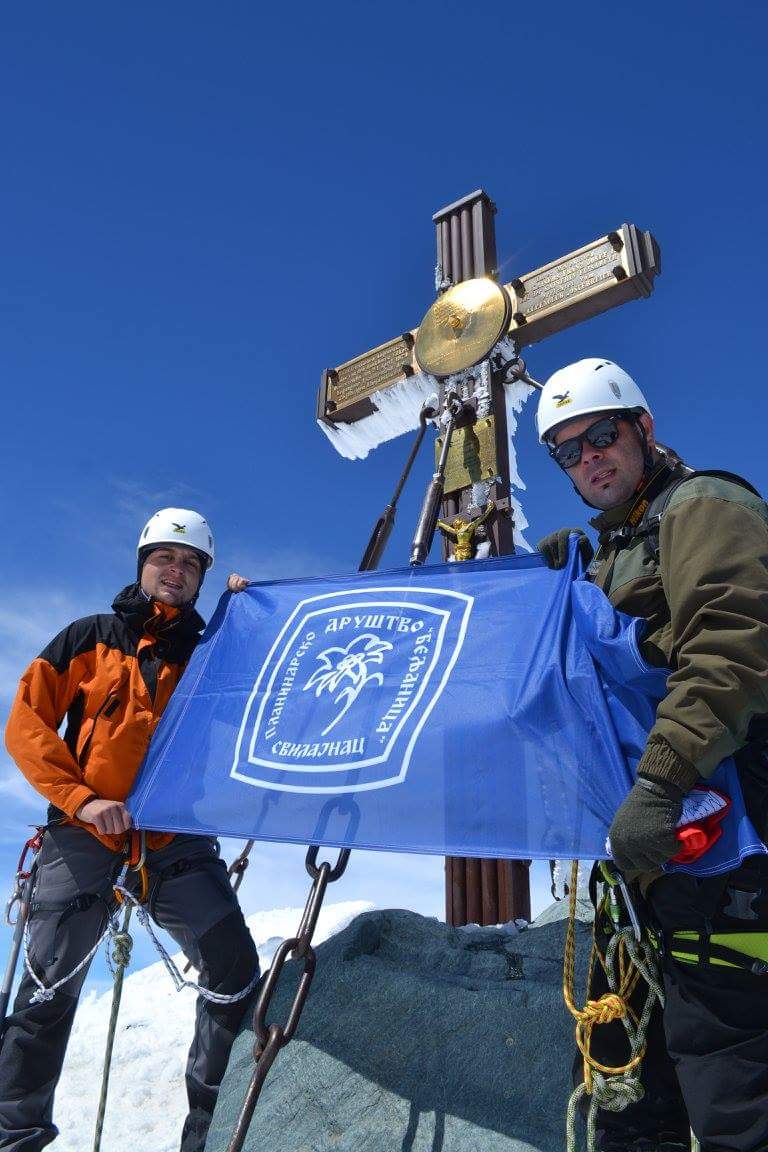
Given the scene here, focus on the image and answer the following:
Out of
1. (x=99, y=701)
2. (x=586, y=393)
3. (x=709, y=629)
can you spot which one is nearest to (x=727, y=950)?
(x=709, y=629)

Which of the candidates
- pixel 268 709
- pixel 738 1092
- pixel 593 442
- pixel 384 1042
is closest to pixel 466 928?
pixel 384 1042

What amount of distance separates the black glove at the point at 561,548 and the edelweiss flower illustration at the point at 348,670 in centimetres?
89

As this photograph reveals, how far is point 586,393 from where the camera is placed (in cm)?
360

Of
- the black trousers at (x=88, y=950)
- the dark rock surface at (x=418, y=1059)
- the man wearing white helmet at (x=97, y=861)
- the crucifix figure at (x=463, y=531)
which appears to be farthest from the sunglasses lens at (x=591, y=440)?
the black trousers at (x=88, y=950)

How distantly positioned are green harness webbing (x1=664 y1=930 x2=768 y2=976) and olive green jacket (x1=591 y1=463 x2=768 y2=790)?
Result: 49 centimetres

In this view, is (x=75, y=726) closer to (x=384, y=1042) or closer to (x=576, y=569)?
(x=384, y=1042)

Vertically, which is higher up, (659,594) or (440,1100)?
(659,594)

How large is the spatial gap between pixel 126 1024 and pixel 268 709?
428 centimetres

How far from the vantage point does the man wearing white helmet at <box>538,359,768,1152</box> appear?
2.33 meters

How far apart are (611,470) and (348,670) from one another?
155 cm

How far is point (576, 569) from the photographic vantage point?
3643 millimetres

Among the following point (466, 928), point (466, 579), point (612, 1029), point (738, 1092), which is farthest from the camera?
point (466, 928)

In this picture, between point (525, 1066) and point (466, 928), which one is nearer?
point (525, 1066)

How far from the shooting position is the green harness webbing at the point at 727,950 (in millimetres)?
2357
